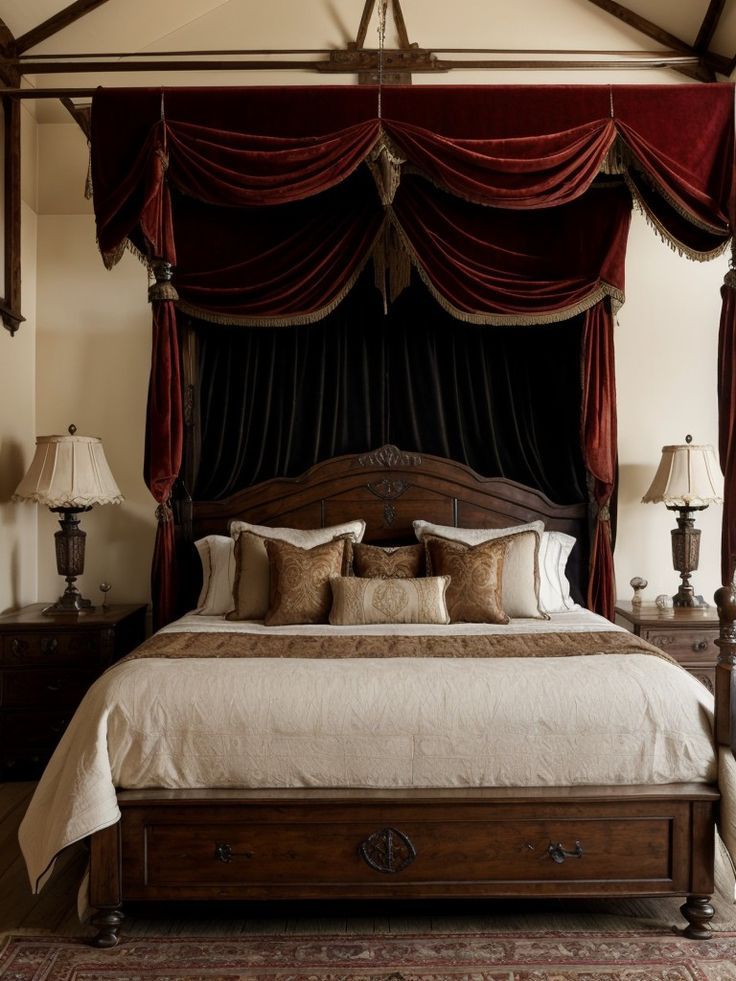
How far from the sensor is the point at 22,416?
4344 millimetres

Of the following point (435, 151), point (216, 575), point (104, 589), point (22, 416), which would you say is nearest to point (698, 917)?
point (216, 575)

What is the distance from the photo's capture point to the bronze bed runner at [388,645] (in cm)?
282

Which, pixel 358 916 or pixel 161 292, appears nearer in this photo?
pixel 358 916

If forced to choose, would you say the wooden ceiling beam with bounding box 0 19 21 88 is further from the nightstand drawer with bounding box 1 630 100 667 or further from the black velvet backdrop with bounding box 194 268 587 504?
the nightstand drawer with bounding box 1 630 100 667

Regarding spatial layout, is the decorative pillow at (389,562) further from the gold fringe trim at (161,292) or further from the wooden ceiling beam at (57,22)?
the wooden ceiling beam at (57,22)

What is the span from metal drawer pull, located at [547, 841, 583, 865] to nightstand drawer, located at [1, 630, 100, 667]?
2.20 m

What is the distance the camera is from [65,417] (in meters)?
4.52

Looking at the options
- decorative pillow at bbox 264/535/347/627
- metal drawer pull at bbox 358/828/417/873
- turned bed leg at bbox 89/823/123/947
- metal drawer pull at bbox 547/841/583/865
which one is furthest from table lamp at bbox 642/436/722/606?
A: turned bed leg at bbox 89/823/123/947

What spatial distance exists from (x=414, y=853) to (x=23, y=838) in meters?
1.13

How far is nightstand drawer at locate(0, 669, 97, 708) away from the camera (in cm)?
381

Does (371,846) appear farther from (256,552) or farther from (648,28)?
Answer: (648,28)

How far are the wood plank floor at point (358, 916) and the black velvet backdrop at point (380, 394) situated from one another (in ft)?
6.74

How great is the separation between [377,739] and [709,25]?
3.72 m

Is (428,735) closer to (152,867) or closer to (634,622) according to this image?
(152,867)
